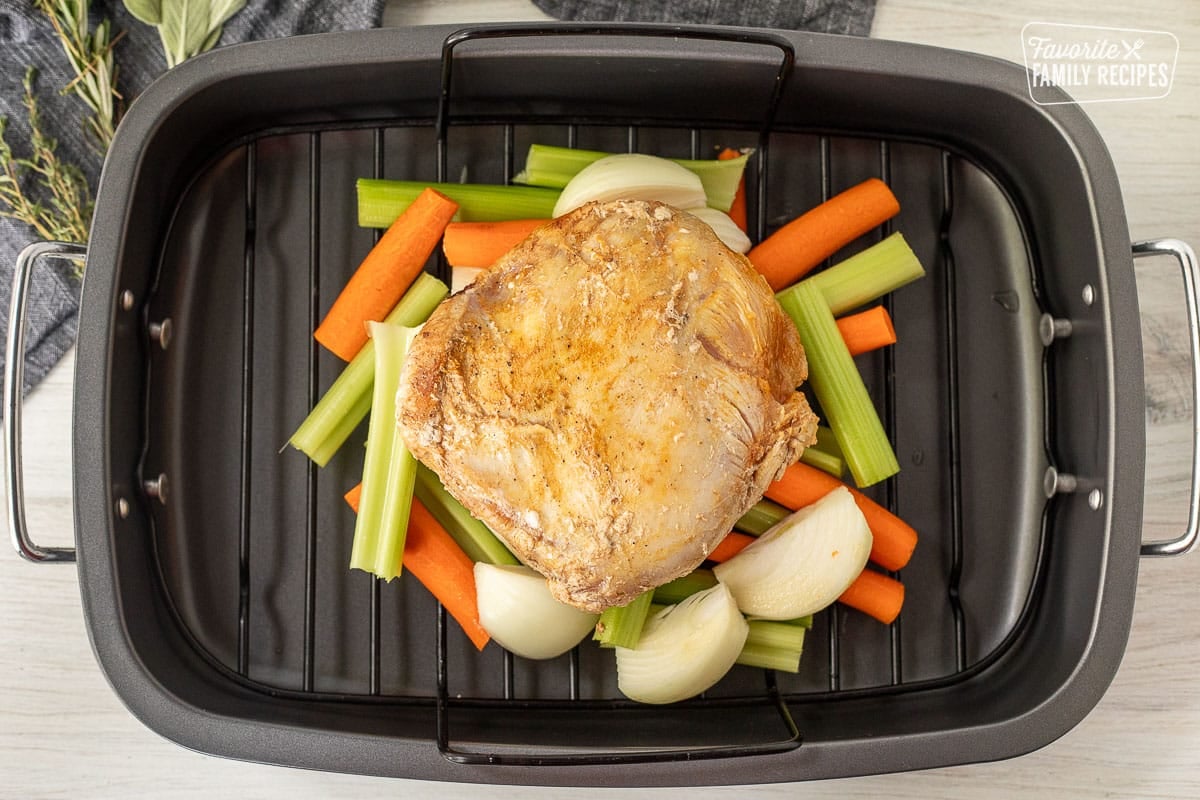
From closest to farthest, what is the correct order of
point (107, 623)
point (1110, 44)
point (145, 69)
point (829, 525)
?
1. point (107, 623)
2. point (829, 525)
3. point (145, 69)
4. point (1110, 44)

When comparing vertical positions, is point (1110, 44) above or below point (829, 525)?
above

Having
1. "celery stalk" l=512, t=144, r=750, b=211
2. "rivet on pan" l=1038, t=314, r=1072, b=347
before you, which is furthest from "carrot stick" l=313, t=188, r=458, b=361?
"rivet on pan" l=1038, t=314, r=1072, b=347

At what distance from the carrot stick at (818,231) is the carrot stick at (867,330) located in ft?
0.59

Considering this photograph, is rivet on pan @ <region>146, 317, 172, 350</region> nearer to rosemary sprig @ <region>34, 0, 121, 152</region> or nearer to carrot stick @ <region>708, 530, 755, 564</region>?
rosemary sprig @ <region>34, 0, 121, 152</region>

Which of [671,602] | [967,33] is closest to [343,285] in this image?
[671,602]

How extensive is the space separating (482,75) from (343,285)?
2.05 feet

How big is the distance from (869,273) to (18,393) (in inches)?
74.7

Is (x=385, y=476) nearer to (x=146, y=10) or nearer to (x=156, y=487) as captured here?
(x=156, y=487)

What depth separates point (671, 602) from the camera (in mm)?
2193

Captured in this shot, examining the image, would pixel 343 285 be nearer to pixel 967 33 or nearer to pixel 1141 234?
pixel 967 33

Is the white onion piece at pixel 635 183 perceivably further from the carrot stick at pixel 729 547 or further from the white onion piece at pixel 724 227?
the carrot stick at pixel 729 547

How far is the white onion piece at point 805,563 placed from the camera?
2.08m

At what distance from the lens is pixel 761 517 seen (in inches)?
87.1

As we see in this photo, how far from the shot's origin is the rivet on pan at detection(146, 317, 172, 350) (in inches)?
86.4
